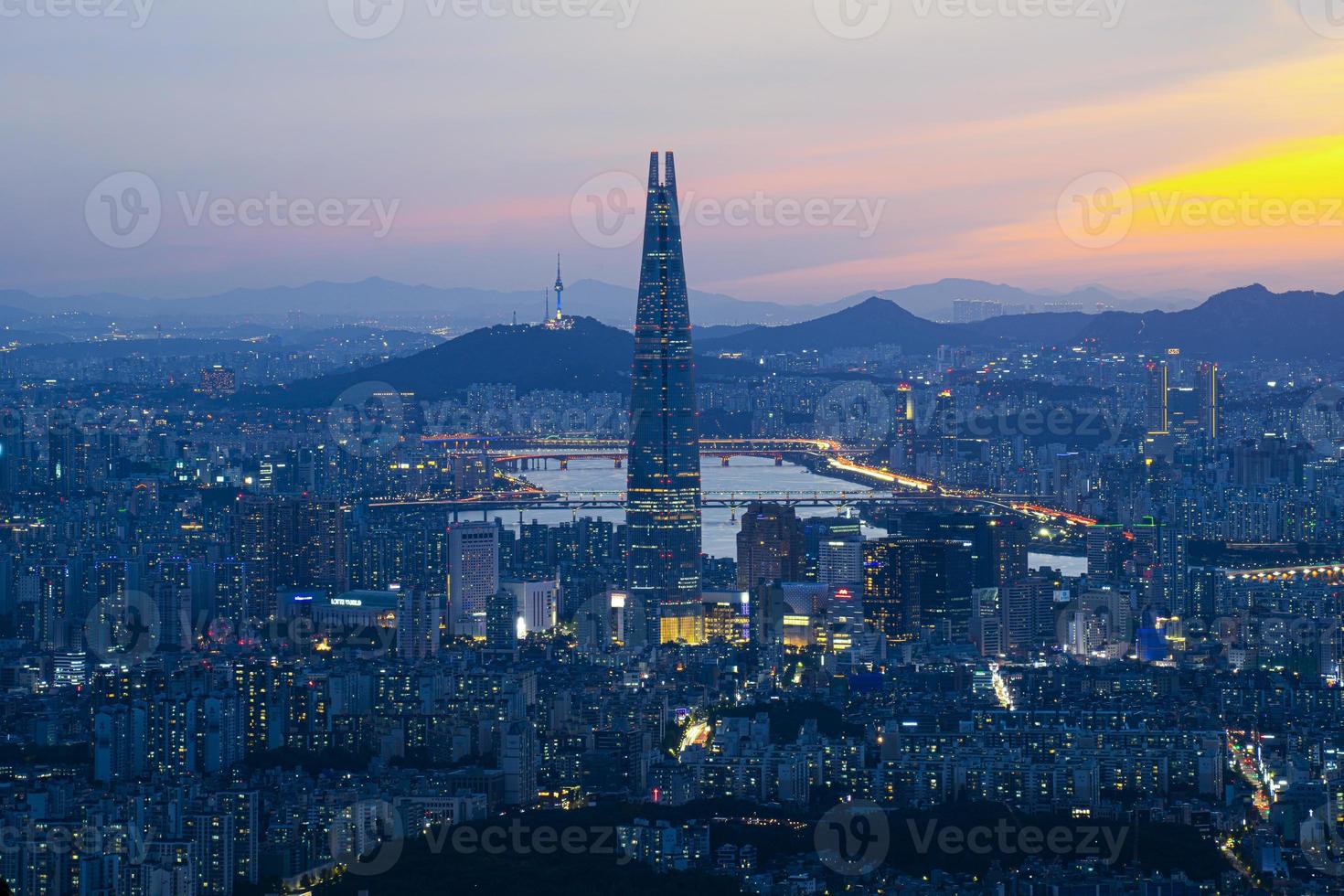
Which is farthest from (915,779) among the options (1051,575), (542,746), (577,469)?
(577,469)

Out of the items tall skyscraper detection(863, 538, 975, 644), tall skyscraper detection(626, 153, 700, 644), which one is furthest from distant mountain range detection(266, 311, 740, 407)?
tall skyscraper detection(863, 538, 975, 644)

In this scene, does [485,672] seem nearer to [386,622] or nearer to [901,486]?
[386,622]
